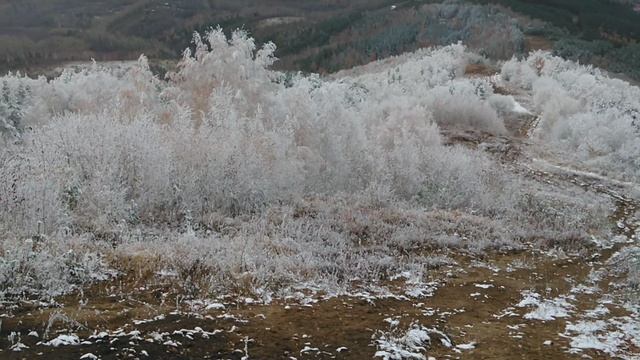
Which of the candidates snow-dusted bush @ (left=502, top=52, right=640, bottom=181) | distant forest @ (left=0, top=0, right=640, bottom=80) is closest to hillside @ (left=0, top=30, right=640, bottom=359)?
snow-dusted bush @ (left=502, top=52, right=640, bottom=181)

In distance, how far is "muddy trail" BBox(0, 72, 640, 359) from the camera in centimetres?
727

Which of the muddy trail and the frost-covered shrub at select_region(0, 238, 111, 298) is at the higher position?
the frost-covered shrub at select_region(0, 238, 111, 298)

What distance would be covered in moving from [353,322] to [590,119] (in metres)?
33.9

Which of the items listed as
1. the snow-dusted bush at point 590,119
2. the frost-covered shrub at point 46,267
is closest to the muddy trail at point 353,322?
the frost-covered shrub at point 46,267

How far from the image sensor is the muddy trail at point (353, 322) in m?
7.27

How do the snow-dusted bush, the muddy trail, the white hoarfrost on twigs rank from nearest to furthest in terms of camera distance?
the muddy trail
the white hoarfrost on twigs
the snow-dusted bush

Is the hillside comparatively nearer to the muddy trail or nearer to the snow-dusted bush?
the muddy trail

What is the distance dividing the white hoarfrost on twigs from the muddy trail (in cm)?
66

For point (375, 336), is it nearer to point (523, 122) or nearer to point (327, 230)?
point (327, 230)

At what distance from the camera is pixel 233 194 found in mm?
14477

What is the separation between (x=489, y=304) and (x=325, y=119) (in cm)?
1312

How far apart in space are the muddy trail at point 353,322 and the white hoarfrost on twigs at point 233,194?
665 millimetres

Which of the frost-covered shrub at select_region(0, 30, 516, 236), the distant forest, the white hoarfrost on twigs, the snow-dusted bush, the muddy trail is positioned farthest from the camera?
the distant forest

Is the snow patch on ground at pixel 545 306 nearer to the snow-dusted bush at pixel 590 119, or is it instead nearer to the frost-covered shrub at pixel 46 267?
the frost-covered shrub at pixel 46 267
